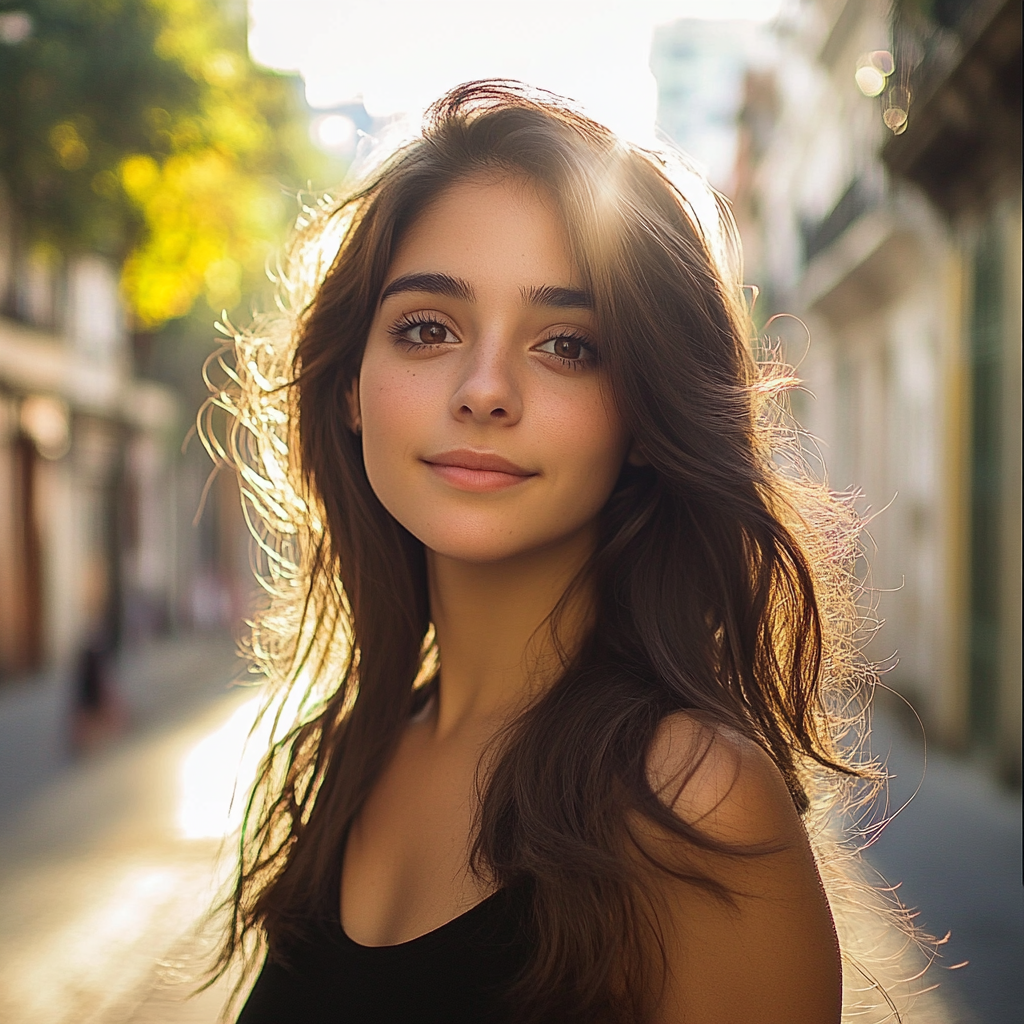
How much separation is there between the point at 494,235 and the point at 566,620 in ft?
→ 2.03

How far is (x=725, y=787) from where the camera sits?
1.39 m

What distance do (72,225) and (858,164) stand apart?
33.2 feet

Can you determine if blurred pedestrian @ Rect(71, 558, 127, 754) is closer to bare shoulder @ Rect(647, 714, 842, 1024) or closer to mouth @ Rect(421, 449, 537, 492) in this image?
mouth @ Rect(421, 449, 537, 492)

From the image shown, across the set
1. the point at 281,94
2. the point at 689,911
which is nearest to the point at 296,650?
the point at 689,911

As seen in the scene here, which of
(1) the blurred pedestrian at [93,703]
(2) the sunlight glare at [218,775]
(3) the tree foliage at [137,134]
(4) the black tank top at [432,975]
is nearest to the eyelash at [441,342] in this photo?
(4) the black tank top at [432,975]

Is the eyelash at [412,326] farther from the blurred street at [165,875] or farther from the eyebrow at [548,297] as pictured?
the blurred street at [165,875]

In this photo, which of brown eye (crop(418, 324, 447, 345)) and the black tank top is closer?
the black tank top

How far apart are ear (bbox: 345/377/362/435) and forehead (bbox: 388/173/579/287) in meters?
0.33

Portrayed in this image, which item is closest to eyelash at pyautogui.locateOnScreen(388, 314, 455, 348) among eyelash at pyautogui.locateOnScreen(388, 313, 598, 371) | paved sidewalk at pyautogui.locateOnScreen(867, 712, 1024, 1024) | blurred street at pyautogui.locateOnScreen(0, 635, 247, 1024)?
eyelash at pyautogui.locateOnScreen(388, 313, 598, 371)

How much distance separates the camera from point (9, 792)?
9055mm

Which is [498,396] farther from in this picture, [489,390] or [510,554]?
[510,554]

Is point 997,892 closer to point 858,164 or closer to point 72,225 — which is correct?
point 72,225

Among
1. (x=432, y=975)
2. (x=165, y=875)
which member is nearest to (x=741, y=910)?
(x=432, y=975)

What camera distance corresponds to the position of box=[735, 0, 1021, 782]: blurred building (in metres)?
2.18
